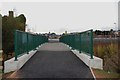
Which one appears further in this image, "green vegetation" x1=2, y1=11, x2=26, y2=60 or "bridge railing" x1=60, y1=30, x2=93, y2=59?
"green vegetation" x1=2, y1=11, x2=26, y2=60

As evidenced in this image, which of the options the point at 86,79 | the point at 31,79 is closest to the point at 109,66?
the point at 86,79

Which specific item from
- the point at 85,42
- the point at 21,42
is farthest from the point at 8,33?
the point at 85,42

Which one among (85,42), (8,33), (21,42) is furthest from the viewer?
(8,33)

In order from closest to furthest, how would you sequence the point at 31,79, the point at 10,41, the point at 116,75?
1. the point at 31,79
2. the point at 116,75
3. the point at 10,41

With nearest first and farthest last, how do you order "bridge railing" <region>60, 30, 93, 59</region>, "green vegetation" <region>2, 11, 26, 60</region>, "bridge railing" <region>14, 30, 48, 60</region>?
1. "bridge railing" <region>14, 30, 48, 60</region>
2. "bridge railing" <region>60, 30, 93, 59</region>
3. "green vegetation" <region>2, 11, 26, 60</region>

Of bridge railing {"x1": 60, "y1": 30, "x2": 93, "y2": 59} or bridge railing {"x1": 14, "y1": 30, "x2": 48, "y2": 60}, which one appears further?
bridge railing {"x1": 60, "y1": 30, "x2": 93, "y2": 59}

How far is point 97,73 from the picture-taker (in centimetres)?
965

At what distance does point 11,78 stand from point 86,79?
255cm

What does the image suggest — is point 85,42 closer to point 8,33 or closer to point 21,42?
point 21,42

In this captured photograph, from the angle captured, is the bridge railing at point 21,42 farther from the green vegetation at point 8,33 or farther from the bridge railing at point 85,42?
the green vegetation at point 8,33

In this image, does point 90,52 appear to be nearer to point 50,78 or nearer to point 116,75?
point 116,75

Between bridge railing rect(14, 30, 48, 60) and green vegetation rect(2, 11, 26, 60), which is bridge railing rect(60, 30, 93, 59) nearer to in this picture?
bridge railing rect(14, 30, 48, 60)

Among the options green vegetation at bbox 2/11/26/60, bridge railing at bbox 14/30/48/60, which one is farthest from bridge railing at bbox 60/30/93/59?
green vegetation at bbox 2/11/26/60

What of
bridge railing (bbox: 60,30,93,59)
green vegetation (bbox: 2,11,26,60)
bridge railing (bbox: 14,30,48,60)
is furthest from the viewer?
green vegetation (bbox: 2,11,26,60)
